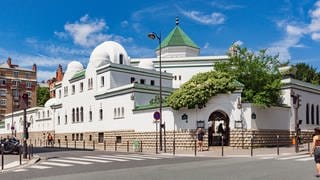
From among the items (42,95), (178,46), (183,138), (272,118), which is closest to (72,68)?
(178,46)

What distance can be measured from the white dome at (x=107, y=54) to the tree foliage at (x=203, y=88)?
687 inches

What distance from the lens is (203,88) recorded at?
35.3 meters

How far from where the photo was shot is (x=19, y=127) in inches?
3179

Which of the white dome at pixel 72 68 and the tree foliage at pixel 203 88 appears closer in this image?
the tree foliage at pixel 203 88

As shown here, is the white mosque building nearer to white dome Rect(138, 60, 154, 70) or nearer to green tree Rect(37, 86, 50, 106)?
white dome Rect(138, 60, 154, 70)

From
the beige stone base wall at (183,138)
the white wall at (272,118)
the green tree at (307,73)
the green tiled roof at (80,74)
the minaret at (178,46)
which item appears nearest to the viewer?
the beige stone base wall at (183,138)

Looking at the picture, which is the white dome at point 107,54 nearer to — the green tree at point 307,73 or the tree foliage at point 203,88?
the tree foliage at point 203,88

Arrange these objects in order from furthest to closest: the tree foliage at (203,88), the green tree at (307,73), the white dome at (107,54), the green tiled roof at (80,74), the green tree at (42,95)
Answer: the green tree at (42,95)
the green tree at (307,73)
the green tiled roof at (80,74)
the white dome at (107,54)
the tree foliage at (203,88)

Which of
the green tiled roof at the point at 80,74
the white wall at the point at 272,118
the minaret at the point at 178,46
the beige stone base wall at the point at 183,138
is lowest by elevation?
the beige stone base wall at the point at 183,138

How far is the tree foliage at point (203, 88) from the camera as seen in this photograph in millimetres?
35250

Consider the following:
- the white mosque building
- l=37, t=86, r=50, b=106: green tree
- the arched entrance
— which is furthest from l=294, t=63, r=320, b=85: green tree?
l=37, t=86, r=50, b=106: green tree

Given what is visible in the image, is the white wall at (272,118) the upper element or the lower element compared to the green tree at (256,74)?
lower

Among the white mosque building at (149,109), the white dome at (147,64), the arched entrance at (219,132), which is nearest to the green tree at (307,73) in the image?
the white mosque building at (149,109)

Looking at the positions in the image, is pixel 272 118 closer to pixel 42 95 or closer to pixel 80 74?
pixel 80 74
